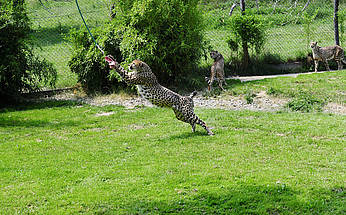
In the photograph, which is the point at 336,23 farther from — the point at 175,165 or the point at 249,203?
Answer: the point at 249,203

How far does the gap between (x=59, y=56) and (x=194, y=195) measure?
46.0 ft

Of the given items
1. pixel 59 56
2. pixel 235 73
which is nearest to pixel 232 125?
pixel 235 73

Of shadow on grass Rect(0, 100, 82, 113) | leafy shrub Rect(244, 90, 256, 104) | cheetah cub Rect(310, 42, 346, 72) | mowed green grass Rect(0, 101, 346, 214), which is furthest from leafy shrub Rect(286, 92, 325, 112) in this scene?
shadow on grass Rect(0, 100, 82, 113)

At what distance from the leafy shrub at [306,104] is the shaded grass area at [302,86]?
24 cm

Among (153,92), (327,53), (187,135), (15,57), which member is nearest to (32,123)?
(15,57)

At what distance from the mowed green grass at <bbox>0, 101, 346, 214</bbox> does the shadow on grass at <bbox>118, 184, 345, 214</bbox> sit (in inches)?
0.5

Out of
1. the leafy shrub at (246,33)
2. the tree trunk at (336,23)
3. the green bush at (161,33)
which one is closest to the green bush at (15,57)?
the green bush at (161,33)

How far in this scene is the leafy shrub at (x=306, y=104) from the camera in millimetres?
10312

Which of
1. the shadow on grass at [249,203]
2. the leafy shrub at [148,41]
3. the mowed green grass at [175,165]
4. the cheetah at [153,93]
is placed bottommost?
the shadow on grass at [249,203]

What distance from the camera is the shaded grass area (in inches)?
437

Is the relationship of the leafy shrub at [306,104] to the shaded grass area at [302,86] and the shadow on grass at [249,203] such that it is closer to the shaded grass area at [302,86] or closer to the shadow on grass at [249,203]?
the shaded grass area at [302,86]

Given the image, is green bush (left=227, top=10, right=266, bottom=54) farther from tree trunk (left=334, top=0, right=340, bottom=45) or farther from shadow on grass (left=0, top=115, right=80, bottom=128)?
shadow on grass (left=0, top=115, right=80, bottom=128)

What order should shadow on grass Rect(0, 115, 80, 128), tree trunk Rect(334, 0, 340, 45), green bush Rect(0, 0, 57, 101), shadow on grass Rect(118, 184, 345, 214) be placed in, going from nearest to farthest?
shadow on grass Rect(118, 184, 345, 214)
shadow on grass Rect(0, 115, 80, 128)
green bush Rect(0, 0, 57, 101)
tree trunk Rect(334, 0, 340, 45)

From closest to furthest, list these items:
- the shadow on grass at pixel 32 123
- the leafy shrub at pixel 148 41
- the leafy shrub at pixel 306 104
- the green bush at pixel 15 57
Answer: the shadow on grass at pixel 32 123
the leafy shrub at pixel 306 104
the green bush at pixel 15 57
the leafy shrub at pixel 148 41
